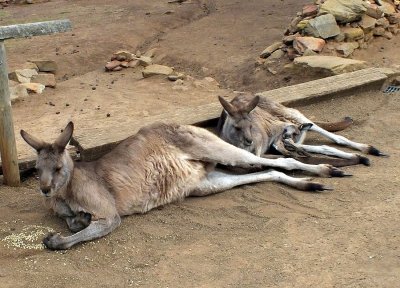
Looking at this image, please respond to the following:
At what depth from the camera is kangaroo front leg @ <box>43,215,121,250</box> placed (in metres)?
4.17

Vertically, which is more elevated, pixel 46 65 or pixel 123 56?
pixel 123 56

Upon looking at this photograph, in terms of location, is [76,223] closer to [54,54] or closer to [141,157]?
[141,157]

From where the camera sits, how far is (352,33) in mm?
8977

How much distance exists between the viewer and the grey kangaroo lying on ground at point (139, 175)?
4367 millimetres

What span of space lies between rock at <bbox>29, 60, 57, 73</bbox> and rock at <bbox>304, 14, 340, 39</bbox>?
4.30m

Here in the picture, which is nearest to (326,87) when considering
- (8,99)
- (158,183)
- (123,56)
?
(158,183)

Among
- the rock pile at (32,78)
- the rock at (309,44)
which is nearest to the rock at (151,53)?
the rock pile at (32,78)

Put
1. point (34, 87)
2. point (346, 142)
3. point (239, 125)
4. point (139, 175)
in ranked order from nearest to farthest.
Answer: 1. point (139, 175)
2. point (239, 125)
3. point (346, 142)
4. point (34, 87)

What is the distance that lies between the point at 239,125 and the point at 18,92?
4.29 m

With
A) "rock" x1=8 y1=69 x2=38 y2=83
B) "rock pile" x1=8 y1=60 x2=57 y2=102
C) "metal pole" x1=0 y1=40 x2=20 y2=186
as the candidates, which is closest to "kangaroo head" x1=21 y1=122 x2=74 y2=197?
"metal pole" x1=0 y1=40 x2=20 y2=186

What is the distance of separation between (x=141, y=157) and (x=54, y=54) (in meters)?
6.57

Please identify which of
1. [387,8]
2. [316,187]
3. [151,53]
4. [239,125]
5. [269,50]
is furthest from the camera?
[151,53]

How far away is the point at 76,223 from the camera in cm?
441

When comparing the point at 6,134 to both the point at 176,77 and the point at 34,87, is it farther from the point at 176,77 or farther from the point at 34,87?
the point at 176,77
